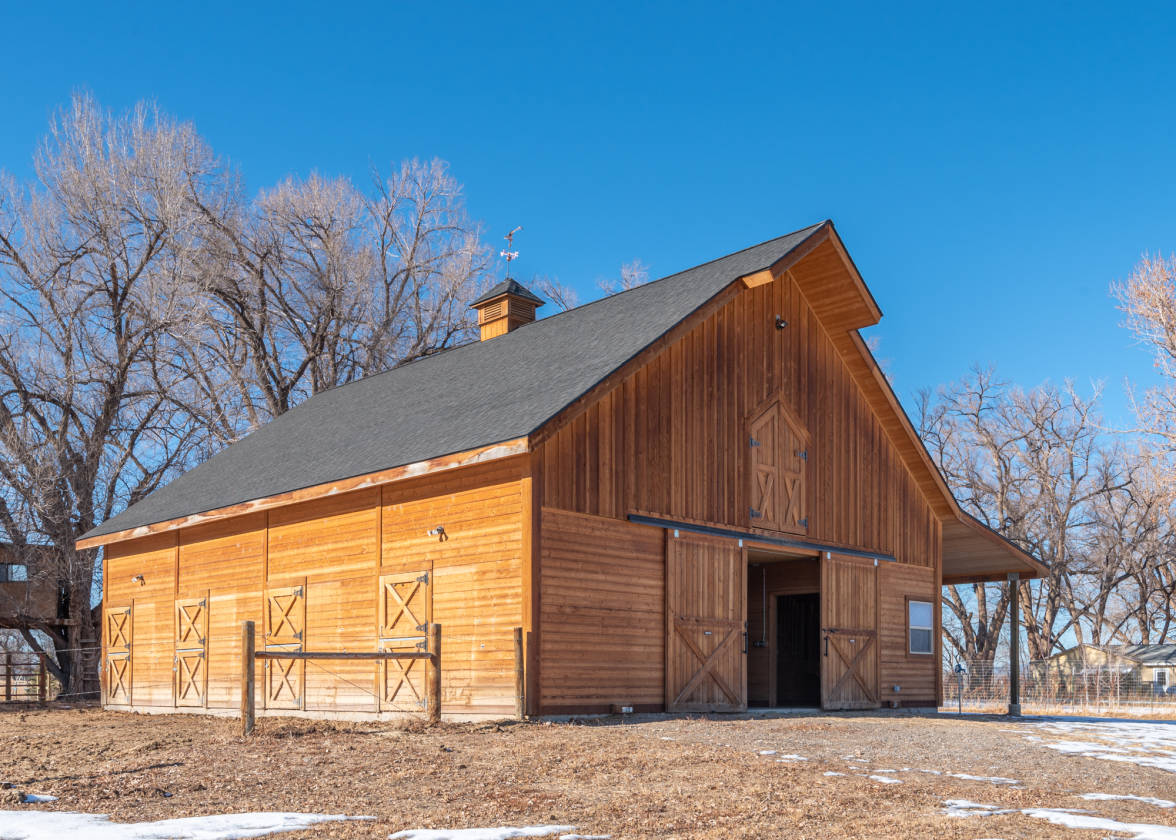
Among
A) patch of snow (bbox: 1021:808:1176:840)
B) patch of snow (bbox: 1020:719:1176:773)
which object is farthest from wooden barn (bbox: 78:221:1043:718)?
patch of snow (bbox: 1021:808:1176:840)

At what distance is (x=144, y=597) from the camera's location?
70.2 ft

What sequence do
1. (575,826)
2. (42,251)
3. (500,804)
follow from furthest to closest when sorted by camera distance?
(42,251), (500,804), (575,826)

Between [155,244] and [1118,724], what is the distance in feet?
81.4

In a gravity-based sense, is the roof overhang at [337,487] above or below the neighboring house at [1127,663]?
above

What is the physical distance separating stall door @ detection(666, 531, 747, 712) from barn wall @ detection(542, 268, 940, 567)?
0.56 metres

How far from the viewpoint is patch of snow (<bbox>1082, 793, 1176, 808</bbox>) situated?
873 centimetres

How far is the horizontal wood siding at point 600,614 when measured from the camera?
1434 centimetres

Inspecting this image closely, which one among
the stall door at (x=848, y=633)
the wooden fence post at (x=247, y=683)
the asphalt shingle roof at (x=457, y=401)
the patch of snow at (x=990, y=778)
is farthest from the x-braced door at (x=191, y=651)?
the patch of snow at (x=990, y=778)

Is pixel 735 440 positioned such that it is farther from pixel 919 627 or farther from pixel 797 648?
pixel 797 648

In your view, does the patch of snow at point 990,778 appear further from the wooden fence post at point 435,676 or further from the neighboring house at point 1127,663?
the neighboring house at point 1127,663

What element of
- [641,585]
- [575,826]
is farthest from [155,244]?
[575,826]

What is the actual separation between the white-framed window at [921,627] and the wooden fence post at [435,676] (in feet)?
34.4

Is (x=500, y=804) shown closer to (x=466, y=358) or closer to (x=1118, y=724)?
(x=1118, y=724)

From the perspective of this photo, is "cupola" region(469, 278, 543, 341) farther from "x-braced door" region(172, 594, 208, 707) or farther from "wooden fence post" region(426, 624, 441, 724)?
"wooden fence post" region(426, 624, 441, 724)
